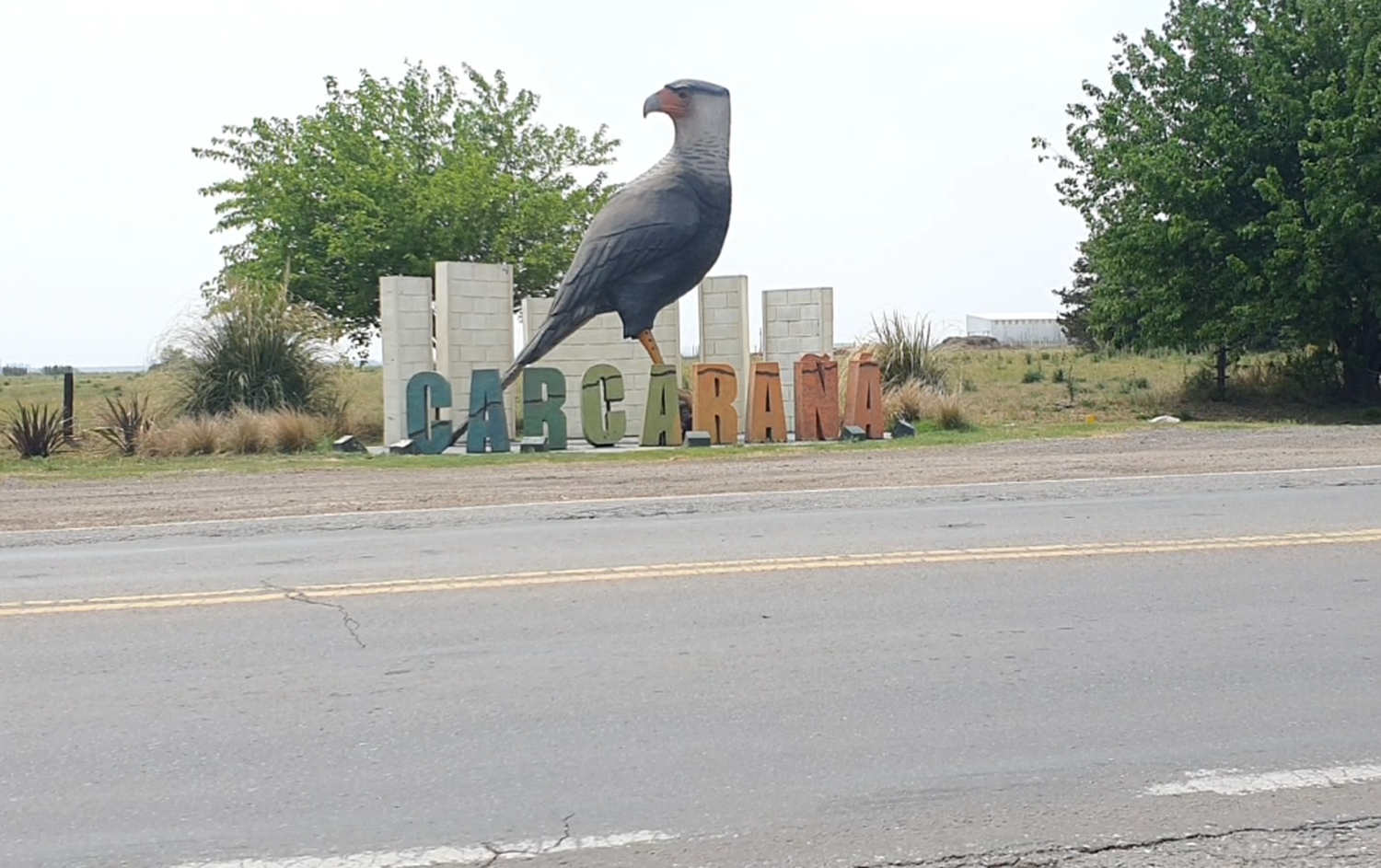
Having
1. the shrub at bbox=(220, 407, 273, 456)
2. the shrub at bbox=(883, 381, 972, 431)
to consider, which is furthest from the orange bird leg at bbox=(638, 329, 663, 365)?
the shrub at bbox=(220, 407, 273, 456)

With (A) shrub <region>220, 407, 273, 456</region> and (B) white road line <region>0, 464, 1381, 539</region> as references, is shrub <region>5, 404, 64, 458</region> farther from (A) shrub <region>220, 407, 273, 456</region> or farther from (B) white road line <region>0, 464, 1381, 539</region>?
(B) white road line <region>0, 464, 1381, 539</region>

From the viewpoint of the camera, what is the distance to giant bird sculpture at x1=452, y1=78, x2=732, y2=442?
21.3 meters

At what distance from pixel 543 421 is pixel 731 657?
50.2ft

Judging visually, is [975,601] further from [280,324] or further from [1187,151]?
[1187,151]

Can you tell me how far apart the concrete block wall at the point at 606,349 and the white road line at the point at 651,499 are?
33.0 ft

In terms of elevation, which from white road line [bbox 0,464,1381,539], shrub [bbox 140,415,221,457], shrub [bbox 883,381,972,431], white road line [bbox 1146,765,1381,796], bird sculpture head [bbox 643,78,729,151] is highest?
bird sculpture head [bbox 643,78,729,151]

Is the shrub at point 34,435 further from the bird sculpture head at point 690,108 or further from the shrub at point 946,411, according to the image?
the shrub at point 946,411

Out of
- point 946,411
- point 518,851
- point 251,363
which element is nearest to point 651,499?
point 518,851

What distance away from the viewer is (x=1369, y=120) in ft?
78.7

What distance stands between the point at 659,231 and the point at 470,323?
363 centimetres

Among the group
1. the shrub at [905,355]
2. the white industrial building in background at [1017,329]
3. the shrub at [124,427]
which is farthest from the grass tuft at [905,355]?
the white industrial building in background at [1017,329]

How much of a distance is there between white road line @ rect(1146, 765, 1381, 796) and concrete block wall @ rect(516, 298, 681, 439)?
1840 cm

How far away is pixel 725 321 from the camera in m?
23.0

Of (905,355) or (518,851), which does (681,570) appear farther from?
(905,355)
